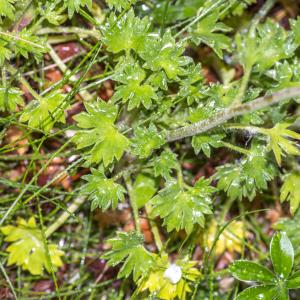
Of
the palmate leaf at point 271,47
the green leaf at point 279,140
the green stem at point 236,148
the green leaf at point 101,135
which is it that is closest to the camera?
the green leaf at point 279,140

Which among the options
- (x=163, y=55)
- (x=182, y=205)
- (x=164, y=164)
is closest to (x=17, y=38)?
(x=163, y=55)

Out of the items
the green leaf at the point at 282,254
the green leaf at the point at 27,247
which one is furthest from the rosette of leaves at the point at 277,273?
the green leaf at the point at 27,247

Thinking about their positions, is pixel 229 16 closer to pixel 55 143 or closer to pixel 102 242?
pixel 55 143

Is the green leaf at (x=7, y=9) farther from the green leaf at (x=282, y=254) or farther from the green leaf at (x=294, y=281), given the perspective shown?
the green leaf at (x=294, y=281)

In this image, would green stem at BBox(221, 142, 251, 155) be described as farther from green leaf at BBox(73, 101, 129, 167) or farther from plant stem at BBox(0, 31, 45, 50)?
plant stem at BBox(0, 31, 45, 50)

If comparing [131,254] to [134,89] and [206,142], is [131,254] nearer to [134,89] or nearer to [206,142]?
[206,142]

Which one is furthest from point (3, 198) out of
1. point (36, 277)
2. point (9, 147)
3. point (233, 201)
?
point (233, 201)
